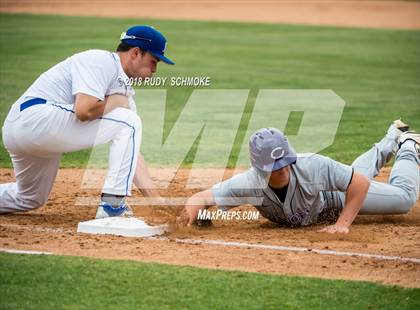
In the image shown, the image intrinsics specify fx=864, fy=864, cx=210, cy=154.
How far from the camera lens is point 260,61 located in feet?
68.5

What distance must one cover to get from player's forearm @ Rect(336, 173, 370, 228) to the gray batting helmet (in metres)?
0.62

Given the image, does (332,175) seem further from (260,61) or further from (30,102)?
(260,61)

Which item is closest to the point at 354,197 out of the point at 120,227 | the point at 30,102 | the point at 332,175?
the point at 332,175

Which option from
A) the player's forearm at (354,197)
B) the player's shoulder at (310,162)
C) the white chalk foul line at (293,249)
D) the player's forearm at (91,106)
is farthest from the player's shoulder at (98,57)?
the player's forearm at (354,197)

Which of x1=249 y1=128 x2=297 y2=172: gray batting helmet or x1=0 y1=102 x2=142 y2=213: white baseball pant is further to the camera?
x1=0 y1=102 x2=142 y2=213: white baseball pant

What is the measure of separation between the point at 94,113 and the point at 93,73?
33 cm

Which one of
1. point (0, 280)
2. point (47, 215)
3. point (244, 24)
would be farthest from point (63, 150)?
point (244, 24)

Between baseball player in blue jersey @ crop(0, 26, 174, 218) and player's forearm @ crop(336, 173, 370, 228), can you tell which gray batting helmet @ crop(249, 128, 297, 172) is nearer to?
player's forearm @ crop(336, 173, 370, 228)

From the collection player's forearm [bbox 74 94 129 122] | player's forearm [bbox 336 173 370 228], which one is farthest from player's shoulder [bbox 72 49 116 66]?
player's forearm [bbox 336 173 370 228]

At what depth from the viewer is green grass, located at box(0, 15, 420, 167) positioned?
13.5 meters

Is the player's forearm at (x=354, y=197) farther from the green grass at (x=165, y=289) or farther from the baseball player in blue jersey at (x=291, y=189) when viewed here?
the green grass at (x=165, y=289)

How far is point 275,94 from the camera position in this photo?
1627cm

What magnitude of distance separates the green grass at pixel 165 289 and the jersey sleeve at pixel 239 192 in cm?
129

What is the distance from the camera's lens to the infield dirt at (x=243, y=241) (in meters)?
6.23
